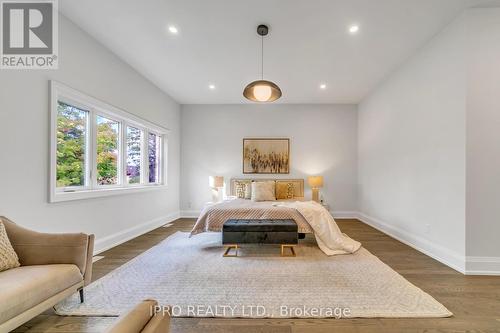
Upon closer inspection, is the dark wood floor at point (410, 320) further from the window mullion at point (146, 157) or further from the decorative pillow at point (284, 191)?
the decorative pillow at point (284, 191)

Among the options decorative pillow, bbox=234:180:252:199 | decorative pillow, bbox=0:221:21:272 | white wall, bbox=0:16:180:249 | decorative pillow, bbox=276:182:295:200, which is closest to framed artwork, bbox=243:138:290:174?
decorative pillow, bbox=234:180:252:199

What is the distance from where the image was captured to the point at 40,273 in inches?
71.2

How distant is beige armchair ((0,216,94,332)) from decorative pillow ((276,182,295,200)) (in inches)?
165

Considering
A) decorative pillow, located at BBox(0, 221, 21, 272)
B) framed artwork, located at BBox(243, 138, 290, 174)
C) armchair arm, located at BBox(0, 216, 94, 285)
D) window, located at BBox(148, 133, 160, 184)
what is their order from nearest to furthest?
1. decorative pillow, located at BBox(0, 221, 21, 272)
2. armchair arm, located at BBox(0, 216, 94, 285)
3. window, located at BBox(148, 133, 160, 184)
4. framed artwork, located at BBox(243, 138, 290, 174)

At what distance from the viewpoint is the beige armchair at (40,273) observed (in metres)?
1.56

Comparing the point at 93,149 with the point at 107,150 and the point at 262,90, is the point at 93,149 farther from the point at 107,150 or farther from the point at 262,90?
the point at 262,90

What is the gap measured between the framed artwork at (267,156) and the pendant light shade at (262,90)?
308 cm

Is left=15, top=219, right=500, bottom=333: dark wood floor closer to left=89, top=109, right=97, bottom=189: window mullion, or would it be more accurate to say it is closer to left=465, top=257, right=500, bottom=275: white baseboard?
left=465, top=257, right=500, bottom=275: white baseboard

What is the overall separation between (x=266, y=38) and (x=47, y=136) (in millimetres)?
3058

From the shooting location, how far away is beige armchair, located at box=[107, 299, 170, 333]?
72 cm

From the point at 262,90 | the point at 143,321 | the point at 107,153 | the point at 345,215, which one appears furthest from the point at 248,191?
the point at 143,321

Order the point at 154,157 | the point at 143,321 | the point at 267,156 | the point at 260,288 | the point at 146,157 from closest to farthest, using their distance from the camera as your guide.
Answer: the point at 143,321, the point at 260,288, the point at 146,157, the point at 154,157, the point at 267,156

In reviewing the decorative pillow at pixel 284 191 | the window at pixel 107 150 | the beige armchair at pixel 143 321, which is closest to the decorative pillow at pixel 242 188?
the decorative pillow at pixel 284 191

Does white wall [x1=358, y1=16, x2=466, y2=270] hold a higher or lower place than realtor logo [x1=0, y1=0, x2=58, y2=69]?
lower
